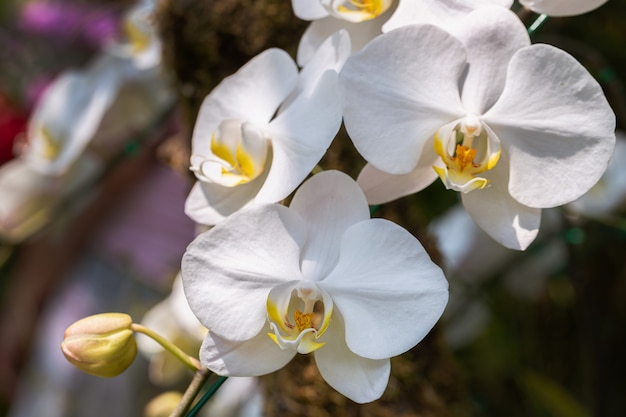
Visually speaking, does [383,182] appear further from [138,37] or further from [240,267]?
[138,37]

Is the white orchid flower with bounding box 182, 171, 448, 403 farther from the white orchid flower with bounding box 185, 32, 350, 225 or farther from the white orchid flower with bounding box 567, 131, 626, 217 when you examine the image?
the white orchid flower with bounding box 567, 131, 626, 217

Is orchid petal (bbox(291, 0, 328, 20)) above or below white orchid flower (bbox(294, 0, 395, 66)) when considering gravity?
above

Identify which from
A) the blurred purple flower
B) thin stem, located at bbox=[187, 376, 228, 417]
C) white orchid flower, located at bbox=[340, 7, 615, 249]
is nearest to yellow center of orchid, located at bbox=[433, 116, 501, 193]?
white orchid flower, located at bbox=[340, 7, 615, 249]

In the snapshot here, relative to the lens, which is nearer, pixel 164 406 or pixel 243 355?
pixel 243 355

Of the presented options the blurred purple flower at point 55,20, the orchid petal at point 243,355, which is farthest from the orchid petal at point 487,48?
the blurred purple flower at point 55,20

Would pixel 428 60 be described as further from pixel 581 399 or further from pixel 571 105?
pixel 581 399

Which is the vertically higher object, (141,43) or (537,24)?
(537,24)

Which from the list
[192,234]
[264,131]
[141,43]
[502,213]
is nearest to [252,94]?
[264,131]

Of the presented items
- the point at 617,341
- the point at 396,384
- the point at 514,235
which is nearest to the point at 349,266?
the point at 514,235
